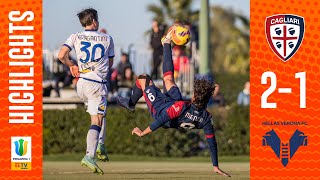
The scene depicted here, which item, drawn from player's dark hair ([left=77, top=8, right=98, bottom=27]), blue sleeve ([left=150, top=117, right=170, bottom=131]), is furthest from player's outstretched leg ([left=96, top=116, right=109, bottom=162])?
player's dark hair ([left=77, top=8, right=98, bottom=27])

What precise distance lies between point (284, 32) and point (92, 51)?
3.32 m

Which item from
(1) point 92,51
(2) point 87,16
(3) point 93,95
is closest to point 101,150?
(3) point 93,95

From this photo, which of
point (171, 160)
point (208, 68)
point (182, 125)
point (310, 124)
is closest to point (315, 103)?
point (310, 124)

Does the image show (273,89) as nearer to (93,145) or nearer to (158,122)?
(158,122)

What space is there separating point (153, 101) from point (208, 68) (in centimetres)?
1242

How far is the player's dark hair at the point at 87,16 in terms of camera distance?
776 inches

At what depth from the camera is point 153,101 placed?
1980 cm

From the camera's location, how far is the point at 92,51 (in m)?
19.9

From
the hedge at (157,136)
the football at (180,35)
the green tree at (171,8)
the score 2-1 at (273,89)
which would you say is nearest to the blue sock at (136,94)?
the football at (180,35)

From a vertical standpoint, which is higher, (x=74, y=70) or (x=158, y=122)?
(x=74, y=70)

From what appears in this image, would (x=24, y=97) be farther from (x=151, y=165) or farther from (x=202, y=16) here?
(x=202, y=16)

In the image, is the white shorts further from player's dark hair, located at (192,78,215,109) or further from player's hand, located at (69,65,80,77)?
player's dark hair, located at (192,78,215,109)

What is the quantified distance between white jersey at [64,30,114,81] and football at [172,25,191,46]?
1069 mm

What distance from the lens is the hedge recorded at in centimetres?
3000
